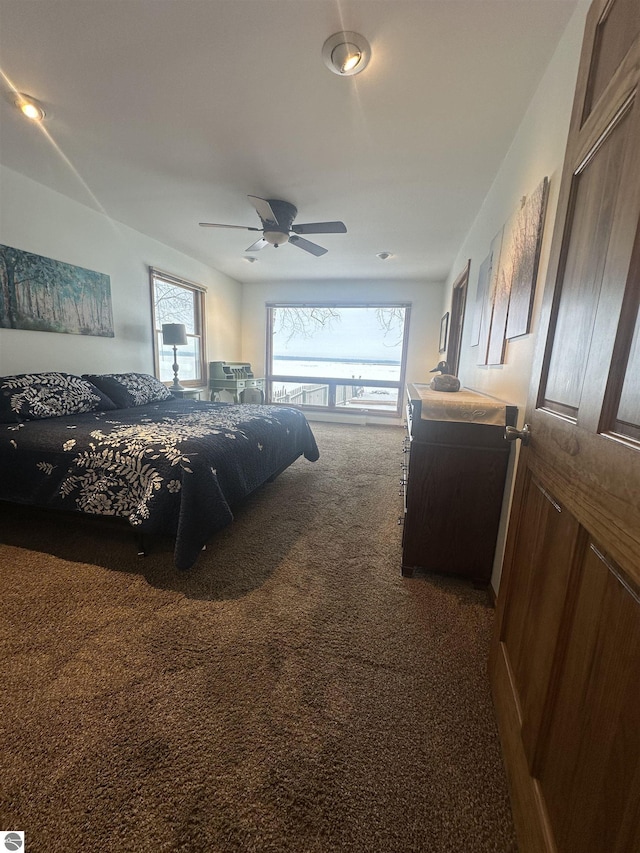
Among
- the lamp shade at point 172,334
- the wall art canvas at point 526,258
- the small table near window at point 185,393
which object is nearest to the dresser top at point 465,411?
the wall art canvas at point 526,258

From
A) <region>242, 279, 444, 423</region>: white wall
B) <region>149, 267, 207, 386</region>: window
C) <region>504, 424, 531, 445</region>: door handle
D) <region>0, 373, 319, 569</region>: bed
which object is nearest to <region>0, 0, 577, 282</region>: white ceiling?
<region>149, 267, 207, 386</region>: window

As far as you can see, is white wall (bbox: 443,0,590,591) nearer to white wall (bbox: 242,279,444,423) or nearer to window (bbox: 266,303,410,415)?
white wall (bbox: 242,279,444,423)

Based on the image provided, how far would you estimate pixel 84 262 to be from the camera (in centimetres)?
326

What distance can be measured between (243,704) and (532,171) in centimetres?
257

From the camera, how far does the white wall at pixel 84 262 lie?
2.72 m

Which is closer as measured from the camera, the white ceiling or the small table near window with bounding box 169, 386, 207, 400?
the white ceiling

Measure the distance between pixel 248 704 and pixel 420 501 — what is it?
1134 mm

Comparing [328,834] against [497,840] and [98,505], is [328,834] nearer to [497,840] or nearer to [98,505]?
[497,840]

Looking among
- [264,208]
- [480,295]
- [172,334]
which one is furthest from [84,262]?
[480,295]

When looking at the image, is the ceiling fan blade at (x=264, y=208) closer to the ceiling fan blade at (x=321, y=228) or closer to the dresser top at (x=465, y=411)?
the ceiling fan blade at (x=321, y=228)

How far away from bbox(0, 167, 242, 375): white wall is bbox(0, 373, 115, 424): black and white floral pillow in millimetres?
422

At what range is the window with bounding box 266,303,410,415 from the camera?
5.75 metres

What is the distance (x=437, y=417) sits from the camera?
1.65 m

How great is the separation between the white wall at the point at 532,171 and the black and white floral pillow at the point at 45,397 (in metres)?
3.07
